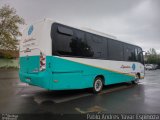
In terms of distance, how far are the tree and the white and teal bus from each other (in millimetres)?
27776

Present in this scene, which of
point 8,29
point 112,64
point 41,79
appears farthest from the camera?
point 8,29

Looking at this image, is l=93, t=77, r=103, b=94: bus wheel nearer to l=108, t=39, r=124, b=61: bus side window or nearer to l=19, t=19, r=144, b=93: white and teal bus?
l=19, t=19, r=144, b=93: white and teal bus

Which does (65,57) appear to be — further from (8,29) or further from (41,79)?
(8,29)

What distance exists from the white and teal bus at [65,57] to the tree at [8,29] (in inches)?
1094

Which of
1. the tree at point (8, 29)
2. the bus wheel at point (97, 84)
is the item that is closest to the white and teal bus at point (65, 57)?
the bus wheel at point (97, 84)

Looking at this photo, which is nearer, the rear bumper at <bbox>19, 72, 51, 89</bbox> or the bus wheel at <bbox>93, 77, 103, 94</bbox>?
the rear bumper at <bbox>19, 72, 51, 89</bbox>

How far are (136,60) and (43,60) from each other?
856cm

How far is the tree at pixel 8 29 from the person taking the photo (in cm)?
3262

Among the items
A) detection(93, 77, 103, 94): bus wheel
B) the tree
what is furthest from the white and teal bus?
the tree

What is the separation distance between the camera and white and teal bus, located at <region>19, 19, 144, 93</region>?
6.07 m

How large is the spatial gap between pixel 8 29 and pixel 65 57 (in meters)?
31.6

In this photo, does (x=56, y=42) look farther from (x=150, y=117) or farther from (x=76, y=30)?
(x=150, y=117)

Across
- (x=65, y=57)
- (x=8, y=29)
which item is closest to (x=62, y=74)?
(x=65, y=57)

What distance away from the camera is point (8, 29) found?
33781 millimetres
